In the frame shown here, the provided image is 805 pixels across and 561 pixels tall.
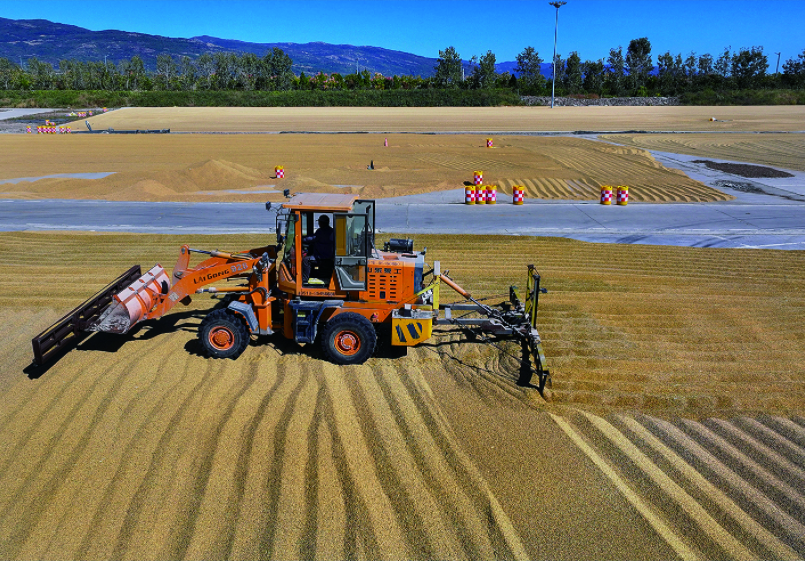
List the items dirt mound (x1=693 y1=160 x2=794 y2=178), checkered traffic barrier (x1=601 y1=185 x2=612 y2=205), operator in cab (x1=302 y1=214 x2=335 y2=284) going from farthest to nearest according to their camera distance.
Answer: dirt mound (x1=693 y1=160 x2=794 y2=178) → checkered traffic barrier (x1=601 y1=185 x2=612 y2=205) → operator in cab (x1=302 y1=214 x2=335 y2=284)

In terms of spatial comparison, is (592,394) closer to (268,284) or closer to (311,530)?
(311,530)

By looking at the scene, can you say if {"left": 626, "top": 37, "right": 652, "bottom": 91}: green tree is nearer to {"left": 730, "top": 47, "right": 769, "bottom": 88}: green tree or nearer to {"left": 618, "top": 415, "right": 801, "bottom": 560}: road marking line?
{"left": 730, "top": 47, "right": 769, "bottom": 88}: green tree

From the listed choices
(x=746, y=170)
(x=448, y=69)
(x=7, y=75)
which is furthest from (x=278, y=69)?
(x=746, y=170)

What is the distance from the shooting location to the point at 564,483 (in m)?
6.70

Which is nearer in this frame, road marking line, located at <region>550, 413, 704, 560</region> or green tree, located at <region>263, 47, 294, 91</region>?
road marking line, located at <region>550, 413, 704, 560</region>

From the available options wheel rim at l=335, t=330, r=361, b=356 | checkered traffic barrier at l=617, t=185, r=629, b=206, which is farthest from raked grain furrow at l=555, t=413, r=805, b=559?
checkered traffic barrier at l=617, t=185, r=629, b=206

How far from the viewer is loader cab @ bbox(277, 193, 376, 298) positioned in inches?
361

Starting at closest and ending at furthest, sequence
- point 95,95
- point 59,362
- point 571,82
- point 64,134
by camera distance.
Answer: point 59,362
point 64,134
point 95,95
point 571,82

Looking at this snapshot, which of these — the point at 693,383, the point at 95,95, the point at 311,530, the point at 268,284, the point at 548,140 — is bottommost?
the point at 311,530

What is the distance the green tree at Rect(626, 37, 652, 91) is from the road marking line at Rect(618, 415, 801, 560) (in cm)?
10317

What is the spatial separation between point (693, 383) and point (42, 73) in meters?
128

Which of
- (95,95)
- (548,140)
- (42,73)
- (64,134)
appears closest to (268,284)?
(548,140)

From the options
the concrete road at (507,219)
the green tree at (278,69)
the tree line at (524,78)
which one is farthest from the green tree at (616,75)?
the concrete road at (507,219)

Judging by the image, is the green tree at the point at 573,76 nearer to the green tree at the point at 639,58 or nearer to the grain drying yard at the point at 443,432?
the green tree at the point at 639,58
